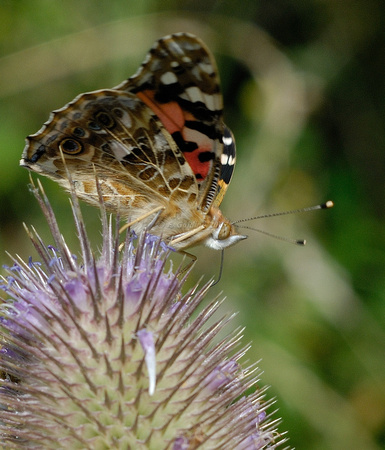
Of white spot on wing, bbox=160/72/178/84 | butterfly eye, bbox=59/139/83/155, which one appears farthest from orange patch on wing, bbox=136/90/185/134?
butterfly eye, bbox=59/139/83/155

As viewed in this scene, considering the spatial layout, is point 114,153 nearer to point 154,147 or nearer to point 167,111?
point 154,147

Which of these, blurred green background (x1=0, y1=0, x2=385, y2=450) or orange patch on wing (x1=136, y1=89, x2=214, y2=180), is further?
blurred green background (x1=0, y1=0, x2=385, y2=450)

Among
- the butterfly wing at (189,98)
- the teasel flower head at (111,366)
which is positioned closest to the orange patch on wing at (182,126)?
the butterfly wing at (189,98)

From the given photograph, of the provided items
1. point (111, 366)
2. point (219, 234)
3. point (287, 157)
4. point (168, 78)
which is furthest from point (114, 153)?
point (287, 157)

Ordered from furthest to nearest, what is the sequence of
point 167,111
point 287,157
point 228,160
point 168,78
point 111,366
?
1. point 287,157
2. point 228,160
3. point 167,111
4. point 168,78
5. point 111,366

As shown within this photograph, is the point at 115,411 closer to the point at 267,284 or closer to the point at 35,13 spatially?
the point at 267,284

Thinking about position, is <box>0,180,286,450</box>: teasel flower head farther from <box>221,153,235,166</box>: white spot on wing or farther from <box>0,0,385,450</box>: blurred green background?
<box>0,0,385,450</box>: blurred green background

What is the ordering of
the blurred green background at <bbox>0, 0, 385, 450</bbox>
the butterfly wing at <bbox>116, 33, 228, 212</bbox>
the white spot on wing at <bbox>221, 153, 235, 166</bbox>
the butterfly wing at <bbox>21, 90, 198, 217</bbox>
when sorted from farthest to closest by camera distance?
the blurred green background at <bbox>0, 0, 385, 450</bbox>, the white spot on wing at <bbox>221, 153, 235, 166</bbox>, the butterfly wing at <bbox>21, 90, 198, 217</bbox>, the butterfly wing at <bbox>116, 33, 228, 212</bbox>
